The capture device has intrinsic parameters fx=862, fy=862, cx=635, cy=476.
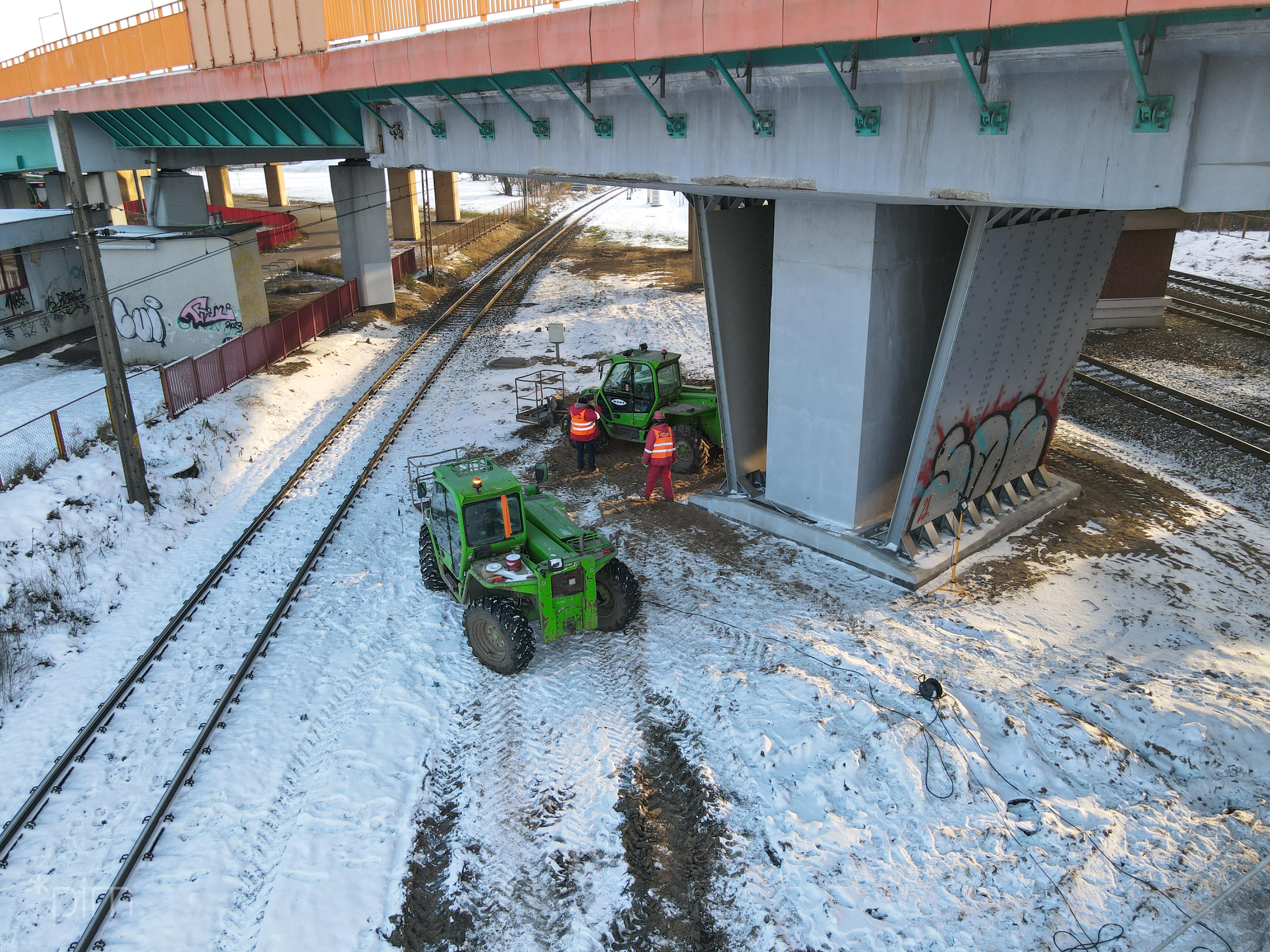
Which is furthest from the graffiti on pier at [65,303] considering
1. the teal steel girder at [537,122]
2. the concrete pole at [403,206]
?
the teal steel girder at [537,122]

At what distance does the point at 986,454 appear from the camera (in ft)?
44.0

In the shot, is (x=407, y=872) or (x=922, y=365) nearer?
(x=407, y=872)

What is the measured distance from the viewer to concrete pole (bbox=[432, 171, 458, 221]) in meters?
51.3

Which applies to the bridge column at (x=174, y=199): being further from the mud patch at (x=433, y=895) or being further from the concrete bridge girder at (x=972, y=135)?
the mud patch at (x=433, y=895)

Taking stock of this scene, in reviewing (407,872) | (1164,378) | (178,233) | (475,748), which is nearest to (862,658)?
(475,748)

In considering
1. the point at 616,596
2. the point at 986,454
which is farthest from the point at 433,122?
the point at 986,454

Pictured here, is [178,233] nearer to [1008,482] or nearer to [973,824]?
[1008,482]

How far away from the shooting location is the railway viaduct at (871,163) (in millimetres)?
7855

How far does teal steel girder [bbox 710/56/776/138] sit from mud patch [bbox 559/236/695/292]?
21607 millimetres

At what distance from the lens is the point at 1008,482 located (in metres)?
14.4

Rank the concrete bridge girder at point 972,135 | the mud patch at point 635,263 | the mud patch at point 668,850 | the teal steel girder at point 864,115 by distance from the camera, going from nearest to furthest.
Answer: the mud patch at point 668,850
the concrete bridge girder at point 972,135
the teal steel girder at point 864,115
the mud patch at point 635,263

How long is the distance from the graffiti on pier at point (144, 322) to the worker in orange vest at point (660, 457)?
54.9 ft

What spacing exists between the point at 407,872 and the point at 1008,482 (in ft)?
36.6

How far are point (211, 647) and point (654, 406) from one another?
28.8 feet
